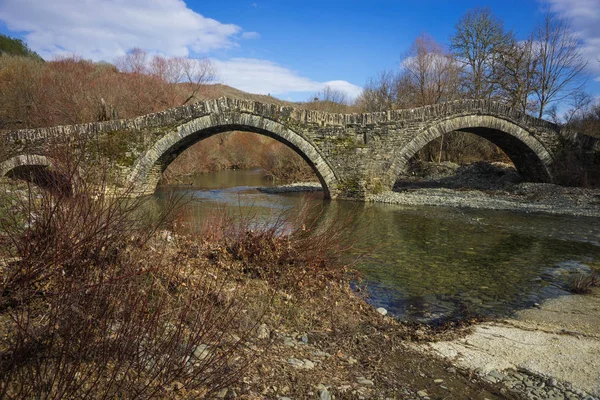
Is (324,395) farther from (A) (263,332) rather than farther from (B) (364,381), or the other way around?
(A) (263,332)

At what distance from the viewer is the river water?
5332 millimetres

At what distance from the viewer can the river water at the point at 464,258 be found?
533 centimetres

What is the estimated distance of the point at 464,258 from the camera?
25.1ft

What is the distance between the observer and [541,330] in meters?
4.26

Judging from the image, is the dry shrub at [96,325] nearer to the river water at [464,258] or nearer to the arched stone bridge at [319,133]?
the river water at [464,258]

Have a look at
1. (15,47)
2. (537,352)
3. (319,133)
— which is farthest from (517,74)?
(15,47)

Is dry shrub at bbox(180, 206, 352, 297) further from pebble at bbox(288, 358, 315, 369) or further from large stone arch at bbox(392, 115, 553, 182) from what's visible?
large stone arch at bbox(392, 115, 553, 182)

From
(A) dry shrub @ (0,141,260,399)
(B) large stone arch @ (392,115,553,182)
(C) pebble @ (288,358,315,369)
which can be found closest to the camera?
(A) dry shrub @ (0,141,260,399)

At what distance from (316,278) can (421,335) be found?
4.37 feet

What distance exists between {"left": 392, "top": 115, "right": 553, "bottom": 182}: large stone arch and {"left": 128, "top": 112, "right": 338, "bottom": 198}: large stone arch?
9.96 ft

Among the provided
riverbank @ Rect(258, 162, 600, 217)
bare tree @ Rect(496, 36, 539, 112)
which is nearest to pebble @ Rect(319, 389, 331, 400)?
riverbank @ Rect(258, 162, 600, 217)

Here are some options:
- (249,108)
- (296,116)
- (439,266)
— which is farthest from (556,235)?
(249,108)

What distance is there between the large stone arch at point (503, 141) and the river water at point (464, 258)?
4256mm

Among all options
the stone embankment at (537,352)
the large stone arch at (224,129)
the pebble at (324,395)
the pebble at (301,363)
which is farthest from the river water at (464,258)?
the large stone arch at (224,129)
